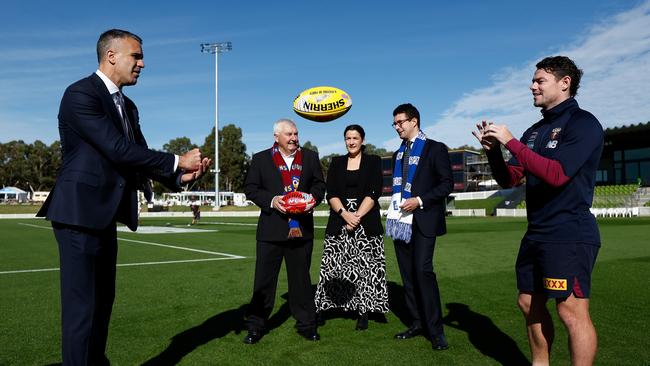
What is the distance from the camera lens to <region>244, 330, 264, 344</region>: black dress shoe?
4938 millimetres

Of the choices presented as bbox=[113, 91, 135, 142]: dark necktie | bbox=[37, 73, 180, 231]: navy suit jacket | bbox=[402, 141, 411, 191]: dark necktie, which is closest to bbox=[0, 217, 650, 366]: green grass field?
→ bbox=[402, 141, 411, 191]: dark necktie

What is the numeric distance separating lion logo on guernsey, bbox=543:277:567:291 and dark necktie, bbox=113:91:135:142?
110 inches

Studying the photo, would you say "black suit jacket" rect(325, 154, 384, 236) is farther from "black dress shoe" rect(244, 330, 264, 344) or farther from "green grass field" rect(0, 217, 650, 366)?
"black dress shoe" rect(244, 330, 264, 344)

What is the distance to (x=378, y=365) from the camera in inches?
167

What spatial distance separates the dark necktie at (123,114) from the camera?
3.26m

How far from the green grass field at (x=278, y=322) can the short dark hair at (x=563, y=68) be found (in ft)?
7.75

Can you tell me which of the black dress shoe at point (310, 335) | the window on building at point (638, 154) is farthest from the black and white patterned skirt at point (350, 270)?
the window on building at point (638, 154)

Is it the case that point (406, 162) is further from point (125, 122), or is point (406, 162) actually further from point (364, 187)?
point (125, 122)

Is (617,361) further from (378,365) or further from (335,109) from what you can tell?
(335,109)

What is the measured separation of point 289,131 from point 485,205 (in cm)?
5353

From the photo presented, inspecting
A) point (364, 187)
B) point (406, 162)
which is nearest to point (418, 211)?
point (406, 162)

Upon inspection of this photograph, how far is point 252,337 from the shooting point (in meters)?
4.98

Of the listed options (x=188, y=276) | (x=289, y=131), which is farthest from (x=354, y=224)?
(x=188, y=276)

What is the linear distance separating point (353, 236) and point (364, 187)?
587mm
